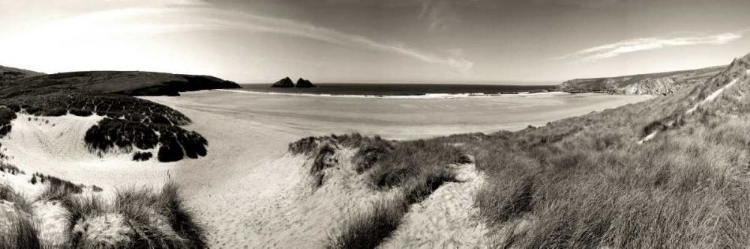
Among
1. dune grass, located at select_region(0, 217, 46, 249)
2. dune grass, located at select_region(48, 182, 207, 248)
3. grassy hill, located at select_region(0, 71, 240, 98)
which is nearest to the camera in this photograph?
dune grass, located at select_region(0, 217, 46, 249)

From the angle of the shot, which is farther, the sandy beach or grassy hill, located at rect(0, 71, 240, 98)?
grassy hill, located at rect(0, 71, 240, 98)

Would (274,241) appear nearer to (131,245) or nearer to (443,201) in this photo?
(131,245)

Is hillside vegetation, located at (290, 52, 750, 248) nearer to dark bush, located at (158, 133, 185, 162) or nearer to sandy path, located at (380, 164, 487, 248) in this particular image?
sandy path, located at (380, 164, 487, 248)

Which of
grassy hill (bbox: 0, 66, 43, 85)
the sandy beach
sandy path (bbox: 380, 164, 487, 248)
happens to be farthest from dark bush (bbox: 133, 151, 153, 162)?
grassy hill (bbox: 0, 66, 43, 85)

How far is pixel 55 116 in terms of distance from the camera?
19.2 m

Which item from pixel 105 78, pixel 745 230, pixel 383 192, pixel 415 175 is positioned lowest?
pixel 383 192

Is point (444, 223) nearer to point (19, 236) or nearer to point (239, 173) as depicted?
point (19, 236)

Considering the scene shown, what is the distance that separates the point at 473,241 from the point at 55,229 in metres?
5.78

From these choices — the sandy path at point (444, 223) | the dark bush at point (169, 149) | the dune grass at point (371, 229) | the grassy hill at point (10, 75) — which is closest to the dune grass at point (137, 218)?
the dune grass at point (371, 229)

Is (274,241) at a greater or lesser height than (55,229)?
lesser

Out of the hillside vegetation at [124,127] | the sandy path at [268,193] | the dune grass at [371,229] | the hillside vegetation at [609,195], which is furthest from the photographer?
the hillside vegetation at [124,127]

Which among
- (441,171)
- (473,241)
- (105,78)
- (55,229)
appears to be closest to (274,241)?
(55,229)

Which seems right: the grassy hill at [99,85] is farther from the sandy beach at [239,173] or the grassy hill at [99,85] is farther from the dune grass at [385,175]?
the dune grass at [385,175]

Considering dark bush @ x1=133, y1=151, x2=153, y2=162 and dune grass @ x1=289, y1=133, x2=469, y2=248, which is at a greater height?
dune grass @ x1=289, y1=133, x2=469, y2=248
